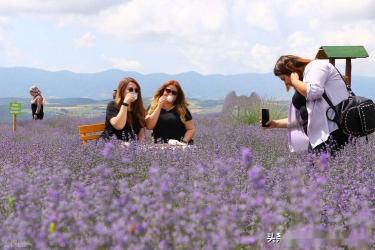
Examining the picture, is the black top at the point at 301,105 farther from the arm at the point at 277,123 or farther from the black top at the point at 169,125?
the black top at the point at 169,125

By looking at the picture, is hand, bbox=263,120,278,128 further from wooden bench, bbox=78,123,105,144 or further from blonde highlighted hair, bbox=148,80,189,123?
wooden bench, bbox=78,123,105,144

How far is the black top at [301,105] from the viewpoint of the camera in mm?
4086

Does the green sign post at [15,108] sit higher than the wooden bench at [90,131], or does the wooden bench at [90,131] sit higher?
the wooden bench at [90,131]

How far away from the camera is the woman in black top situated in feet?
16.9

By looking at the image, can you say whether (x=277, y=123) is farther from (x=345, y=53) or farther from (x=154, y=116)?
(x=345, y=53)

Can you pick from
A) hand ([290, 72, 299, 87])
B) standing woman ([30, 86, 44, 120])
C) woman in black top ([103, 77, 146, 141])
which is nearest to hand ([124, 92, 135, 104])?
woman in black top ([103, 77, 146, 141])

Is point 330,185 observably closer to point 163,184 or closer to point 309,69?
point 309,69

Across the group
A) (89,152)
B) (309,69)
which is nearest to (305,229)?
(309,69)

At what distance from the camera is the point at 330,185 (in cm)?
314

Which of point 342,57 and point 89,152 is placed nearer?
point 89,152

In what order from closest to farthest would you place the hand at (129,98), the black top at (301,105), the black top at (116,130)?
the black top at (301,105) < the hand at (129,98) < the black top at (116,130)

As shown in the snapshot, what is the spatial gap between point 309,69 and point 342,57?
28.2 feet

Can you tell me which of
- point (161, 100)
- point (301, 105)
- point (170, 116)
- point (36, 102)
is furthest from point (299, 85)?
point (36, 102)

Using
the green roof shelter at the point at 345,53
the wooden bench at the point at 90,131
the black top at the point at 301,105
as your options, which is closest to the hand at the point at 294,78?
the black top at the point at 301,105
